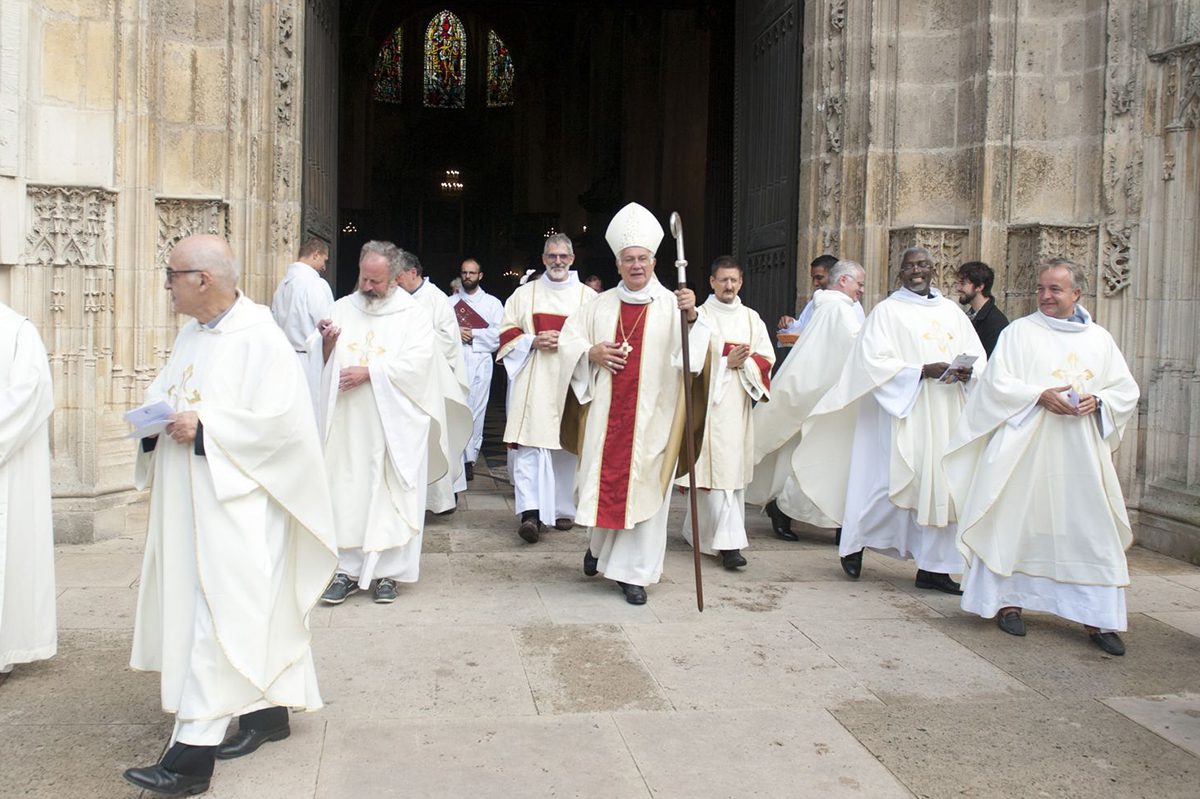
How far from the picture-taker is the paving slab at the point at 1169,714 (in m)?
4.31

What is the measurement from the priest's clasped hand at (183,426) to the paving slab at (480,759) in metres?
1.15

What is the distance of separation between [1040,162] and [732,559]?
393cm

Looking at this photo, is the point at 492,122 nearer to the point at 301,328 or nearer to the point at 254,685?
the point at 301,328

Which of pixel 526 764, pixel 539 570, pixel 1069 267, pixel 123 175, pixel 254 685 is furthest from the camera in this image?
pixel 123 175

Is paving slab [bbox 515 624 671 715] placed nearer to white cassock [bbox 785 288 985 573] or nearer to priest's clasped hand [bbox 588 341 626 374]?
priest's clasped hand [bbox 588 341 626 374]

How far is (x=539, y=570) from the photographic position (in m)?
6.87

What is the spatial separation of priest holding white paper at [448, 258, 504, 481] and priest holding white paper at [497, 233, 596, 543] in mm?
1792

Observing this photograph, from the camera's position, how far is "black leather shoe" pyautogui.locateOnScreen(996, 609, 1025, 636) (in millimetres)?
5680

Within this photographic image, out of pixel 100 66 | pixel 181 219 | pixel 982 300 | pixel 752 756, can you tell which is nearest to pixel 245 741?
pixel 752 756

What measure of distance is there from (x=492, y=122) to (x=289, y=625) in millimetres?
30682

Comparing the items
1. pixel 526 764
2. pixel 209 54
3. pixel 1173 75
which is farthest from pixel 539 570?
pixel 1173 75

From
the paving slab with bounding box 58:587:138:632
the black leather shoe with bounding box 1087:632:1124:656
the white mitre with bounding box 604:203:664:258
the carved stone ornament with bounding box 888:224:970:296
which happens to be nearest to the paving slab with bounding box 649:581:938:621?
the black leather shoe with bounding box 1087:632:1124:656

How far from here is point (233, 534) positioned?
12.1 ft

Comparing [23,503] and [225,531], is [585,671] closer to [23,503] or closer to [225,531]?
[225,531]
